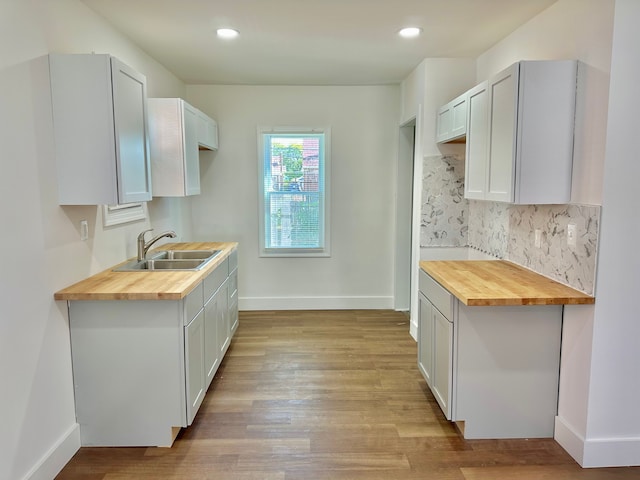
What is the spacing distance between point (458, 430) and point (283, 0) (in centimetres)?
268

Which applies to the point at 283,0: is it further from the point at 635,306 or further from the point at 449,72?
the point at 635,306

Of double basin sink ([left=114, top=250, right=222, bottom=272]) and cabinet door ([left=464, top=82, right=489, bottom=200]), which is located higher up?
cabinet door ([left=464, top=82, right=489, bottom=200])

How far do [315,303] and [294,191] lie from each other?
51.1 inches

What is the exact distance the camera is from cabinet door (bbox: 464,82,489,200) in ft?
8.80

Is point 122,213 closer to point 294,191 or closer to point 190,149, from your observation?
point 190,149

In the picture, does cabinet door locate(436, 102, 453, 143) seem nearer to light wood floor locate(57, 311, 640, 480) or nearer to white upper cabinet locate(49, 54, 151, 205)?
light wood floor locate(57, 311, 640, 480)

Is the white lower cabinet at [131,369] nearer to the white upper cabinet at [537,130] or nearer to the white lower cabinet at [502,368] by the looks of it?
the white lower cabinet at [502,368]

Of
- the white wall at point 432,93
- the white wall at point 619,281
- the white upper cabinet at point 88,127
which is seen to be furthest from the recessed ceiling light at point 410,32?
the white upper cabinet at point 88,127

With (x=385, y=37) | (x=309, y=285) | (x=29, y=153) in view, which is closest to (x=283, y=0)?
(x=385, y=37)

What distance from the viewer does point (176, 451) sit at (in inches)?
92.3

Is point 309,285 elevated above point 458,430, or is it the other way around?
point 309,285

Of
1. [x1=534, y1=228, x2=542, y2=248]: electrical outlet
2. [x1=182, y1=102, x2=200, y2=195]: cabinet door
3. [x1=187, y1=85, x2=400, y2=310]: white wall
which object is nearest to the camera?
[x1=534, y1=228, x2=542, y2=248]: electrical outlet

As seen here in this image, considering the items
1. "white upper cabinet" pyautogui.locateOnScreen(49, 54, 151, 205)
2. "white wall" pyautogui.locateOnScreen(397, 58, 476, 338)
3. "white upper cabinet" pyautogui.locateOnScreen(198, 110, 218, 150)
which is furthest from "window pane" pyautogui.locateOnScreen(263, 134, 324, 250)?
"white upper cabinet" pyautogui.locateOnScreen(49, 54, 151, 205)

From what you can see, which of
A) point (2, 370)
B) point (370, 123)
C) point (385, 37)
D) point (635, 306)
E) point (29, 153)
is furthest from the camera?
point (370, 123)
